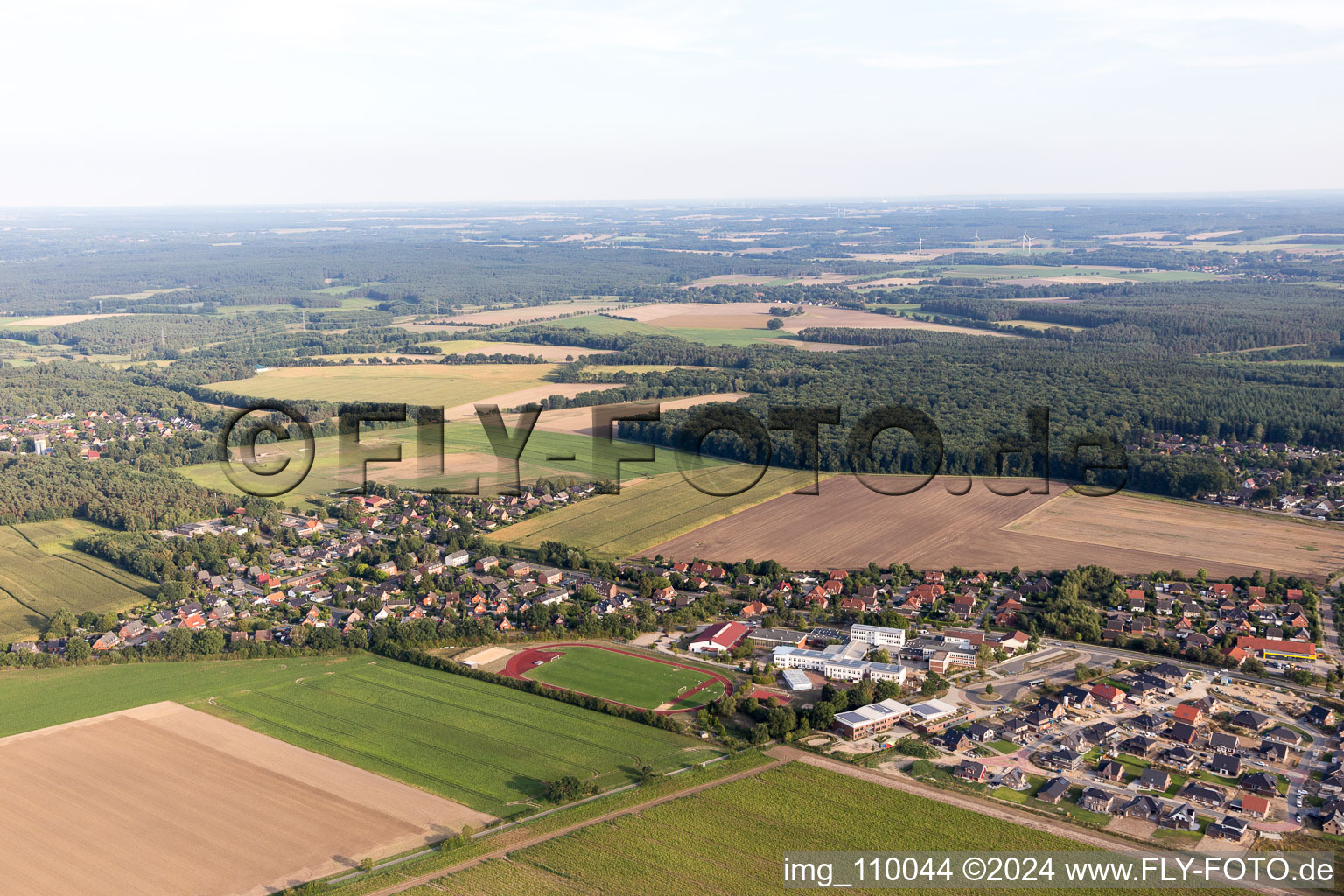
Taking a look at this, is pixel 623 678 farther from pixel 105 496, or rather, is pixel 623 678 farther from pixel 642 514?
pixel 105 496

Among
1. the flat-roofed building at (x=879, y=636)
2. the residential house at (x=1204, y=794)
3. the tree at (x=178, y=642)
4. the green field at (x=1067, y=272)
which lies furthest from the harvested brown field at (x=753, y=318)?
the tree at (x=178, y=642)

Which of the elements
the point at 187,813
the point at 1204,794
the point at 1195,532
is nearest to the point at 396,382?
the point at 1195,532

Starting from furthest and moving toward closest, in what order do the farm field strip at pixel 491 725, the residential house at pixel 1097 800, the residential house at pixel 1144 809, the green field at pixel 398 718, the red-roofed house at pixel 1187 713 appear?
the red-roofed house at pixel 1187 713 → the farm field strip at pixel 491 725 → the green field at pixel 398 718 → the residential house at pixel 1097 800 → the residential house at pixel 1144 809

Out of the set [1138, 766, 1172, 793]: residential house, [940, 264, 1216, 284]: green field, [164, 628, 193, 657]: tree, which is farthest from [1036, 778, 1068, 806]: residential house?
[940, 264, 1216, 284]: green field

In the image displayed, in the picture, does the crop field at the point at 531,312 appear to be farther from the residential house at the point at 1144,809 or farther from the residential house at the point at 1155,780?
the residential house at the point at 1144,809

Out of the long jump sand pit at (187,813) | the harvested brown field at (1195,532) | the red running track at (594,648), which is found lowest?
the long jump sand pit at (187,813)
